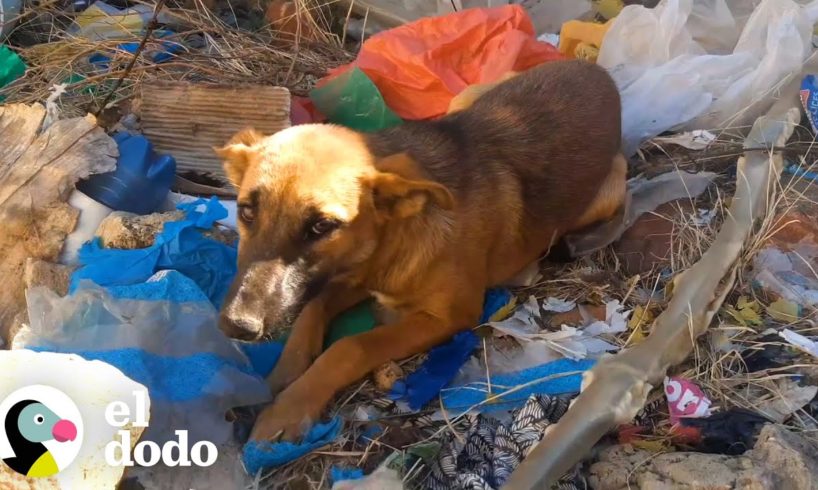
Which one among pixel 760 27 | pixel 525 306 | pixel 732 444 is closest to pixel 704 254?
pixel 525 306

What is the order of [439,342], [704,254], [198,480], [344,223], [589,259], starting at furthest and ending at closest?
1. [589,259]
2. [704,254]
3. [439,342]
4. [344,223]
5. [198,480]

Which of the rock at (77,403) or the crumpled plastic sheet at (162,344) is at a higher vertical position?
the rock at (77,403)

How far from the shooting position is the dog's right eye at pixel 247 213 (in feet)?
9.82

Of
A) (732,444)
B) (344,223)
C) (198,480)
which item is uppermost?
(344,223)

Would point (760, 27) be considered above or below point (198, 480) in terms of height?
above

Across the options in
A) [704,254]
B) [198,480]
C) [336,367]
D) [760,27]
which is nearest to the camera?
[198,480]

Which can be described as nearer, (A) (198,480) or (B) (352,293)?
(A) (198,480)

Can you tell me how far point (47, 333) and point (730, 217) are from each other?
3256mm

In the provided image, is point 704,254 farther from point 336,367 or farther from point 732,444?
point 336,367

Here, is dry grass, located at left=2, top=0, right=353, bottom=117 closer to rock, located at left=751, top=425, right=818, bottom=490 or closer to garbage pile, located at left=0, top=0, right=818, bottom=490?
garbage pile, located at left=0, top=0, right=818, bottom=490

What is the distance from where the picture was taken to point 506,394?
131 inches

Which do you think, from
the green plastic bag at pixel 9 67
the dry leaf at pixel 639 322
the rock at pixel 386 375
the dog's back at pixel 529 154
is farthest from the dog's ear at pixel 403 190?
the green plastic bag at pixel 9 67

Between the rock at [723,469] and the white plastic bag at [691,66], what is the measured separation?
2.46 metres

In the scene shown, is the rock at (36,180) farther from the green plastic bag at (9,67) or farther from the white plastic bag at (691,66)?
the white plastic bag at (691,66)
